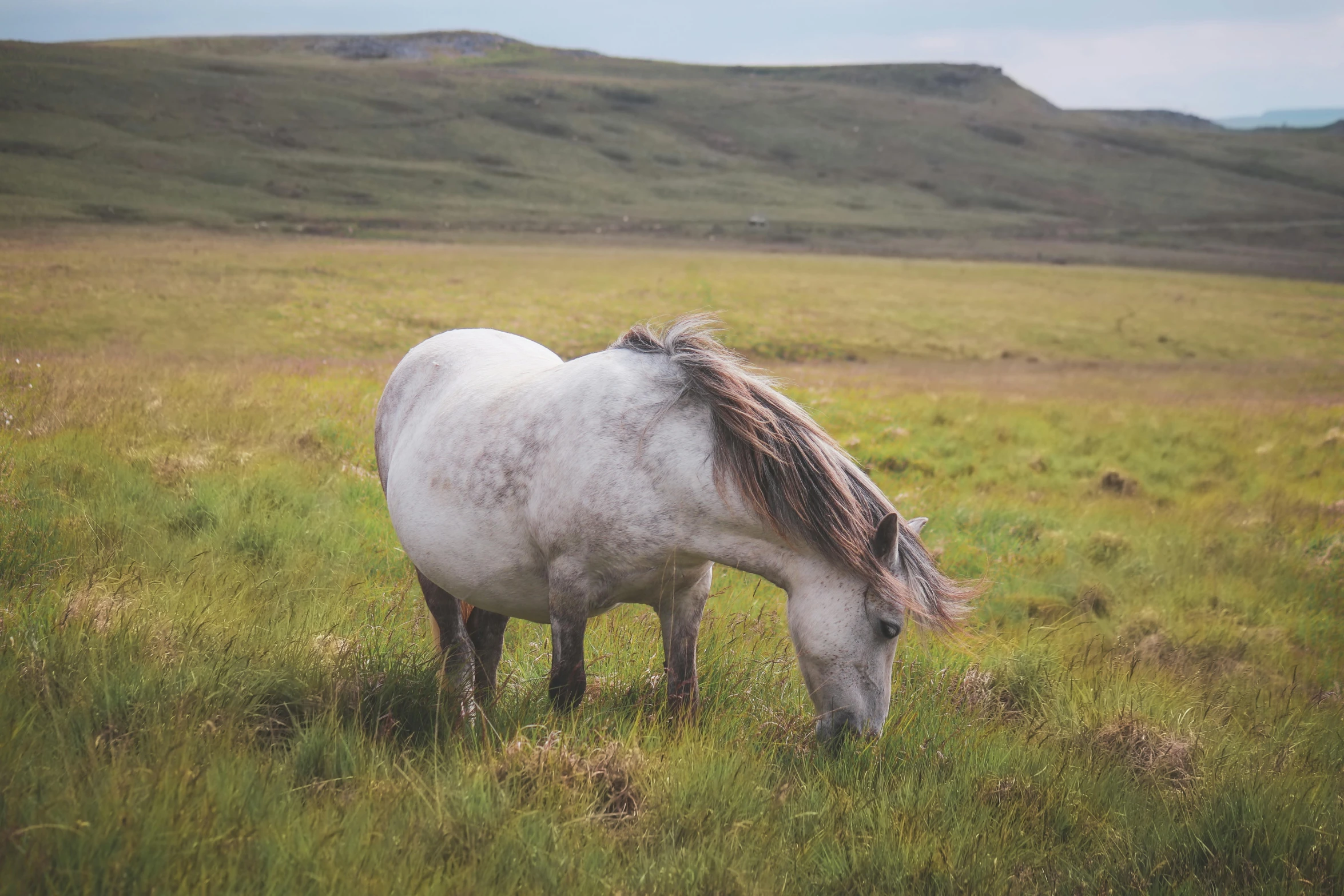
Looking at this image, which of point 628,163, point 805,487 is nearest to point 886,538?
point 805,487

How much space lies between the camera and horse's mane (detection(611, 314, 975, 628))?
12.1ft

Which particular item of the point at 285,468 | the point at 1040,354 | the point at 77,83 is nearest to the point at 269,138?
the point at 77,83

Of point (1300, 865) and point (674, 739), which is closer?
point (1300, 865)

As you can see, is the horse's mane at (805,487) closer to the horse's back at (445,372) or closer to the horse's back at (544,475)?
the horse's back at (544,475)

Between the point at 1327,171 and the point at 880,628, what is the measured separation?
593 feet

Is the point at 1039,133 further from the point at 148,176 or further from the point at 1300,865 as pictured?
the point at 1300,865

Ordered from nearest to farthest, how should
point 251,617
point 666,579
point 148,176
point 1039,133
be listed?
point 666,579, point 251,617, point 148,176, point 1039,133

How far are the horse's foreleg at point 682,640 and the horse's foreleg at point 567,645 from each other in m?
0.41

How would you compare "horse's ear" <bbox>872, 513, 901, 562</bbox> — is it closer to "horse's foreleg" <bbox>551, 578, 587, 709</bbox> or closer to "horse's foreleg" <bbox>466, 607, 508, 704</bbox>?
"horse's foreleg" <bbox>551, 578, 587, 709</bbox>

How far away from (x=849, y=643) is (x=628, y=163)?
134 m

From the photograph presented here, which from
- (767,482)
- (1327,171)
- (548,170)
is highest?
(1327,171)

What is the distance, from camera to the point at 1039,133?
167 metres

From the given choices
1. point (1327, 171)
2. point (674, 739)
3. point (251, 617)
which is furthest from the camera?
point (1327, 171)

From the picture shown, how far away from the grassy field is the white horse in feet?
1.20
